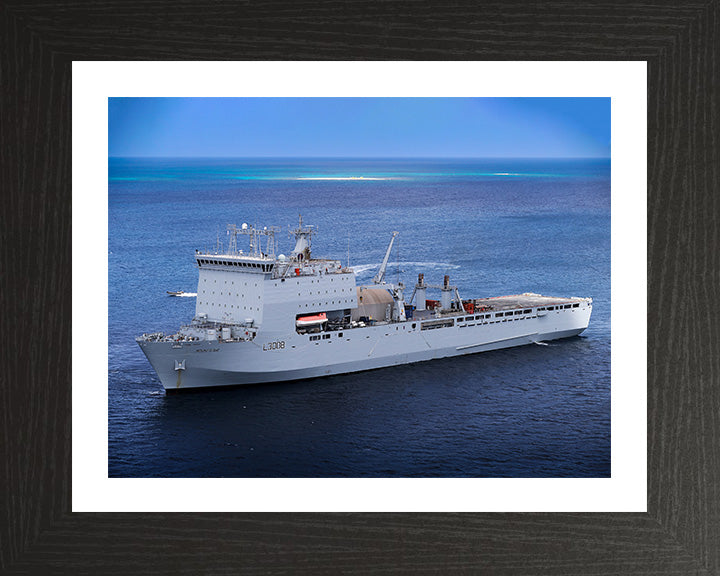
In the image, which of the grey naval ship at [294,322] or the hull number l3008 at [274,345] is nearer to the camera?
the grey naval ship at [294,322]

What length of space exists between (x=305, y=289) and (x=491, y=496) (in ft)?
22.3

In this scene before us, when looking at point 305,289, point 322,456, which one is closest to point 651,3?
point 322,456

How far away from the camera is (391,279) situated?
14.5m

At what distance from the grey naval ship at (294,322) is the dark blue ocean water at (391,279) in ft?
0.80

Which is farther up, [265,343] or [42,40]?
[42,40]

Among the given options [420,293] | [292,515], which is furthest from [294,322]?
[292,515]

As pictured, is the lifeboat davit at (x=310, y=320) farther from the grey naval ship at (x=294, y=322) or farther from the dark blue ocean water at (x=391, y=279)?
the dark blue ocean water at (x=391, y=279)

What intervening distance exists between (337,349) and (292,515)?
6902mm

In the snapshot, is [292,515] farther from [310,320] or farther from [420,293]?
[420,293]

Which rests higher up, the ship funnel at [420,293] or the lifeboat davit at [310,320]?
the ship funnel at [420,293]

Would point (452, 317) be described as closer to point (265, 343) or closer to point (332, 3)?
point (265, 343)

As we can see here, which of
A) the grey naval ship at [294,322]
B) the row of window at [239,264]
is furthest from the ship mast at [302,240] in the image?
the row of window at [239,264]

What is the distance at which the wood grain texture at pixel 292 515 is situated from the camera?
5977 mm

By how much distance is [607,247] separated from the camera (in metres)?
14.2
